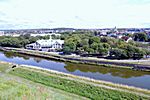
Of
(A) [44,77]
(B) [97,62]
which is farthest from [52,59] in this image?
(A) [44,77]

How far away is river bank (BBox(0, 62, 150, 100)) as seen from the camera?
54.4ft

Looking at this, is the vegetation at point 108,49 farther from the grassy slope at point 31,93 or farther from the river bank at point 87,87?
the grassy slope at point 31,93

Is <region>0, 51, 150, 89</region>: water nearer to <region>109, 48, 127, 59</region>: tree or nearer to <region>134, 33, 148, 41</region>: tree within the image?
<region>109, 48, 127, 59</region>: tree

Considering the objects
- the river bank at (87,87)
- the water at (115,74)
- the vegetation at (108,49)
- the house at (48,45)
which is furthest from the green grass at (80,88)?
the house at (48,45)

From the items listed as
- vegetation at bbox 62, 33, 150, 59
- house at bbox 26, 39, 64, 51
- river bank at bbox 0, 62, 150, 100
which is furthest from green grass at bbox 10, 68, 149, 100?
house at bbox 26, 39, 64, 51

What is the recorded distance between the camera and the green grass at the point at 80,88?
647 inches

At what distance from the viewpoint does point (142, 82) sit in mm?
22016

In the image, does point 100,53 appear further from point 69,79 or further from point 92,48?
point 69,79

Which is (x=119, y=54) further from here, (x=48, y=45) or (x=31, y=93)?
(x=48, y=45)

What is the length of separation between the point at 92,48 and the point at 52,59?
7.21 m

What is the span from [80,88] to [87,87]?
1.91 feet

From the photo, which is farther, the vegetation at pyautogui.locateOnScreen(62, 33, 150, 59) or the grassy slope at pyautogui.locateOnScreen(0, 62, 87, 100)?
the vegetation at pyautogui.locateOnScreen(62, 33, 150, 59)

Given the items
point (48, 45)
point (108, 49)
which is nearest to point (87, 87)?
point (108, 49)

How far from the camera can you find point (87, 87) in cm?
1852
